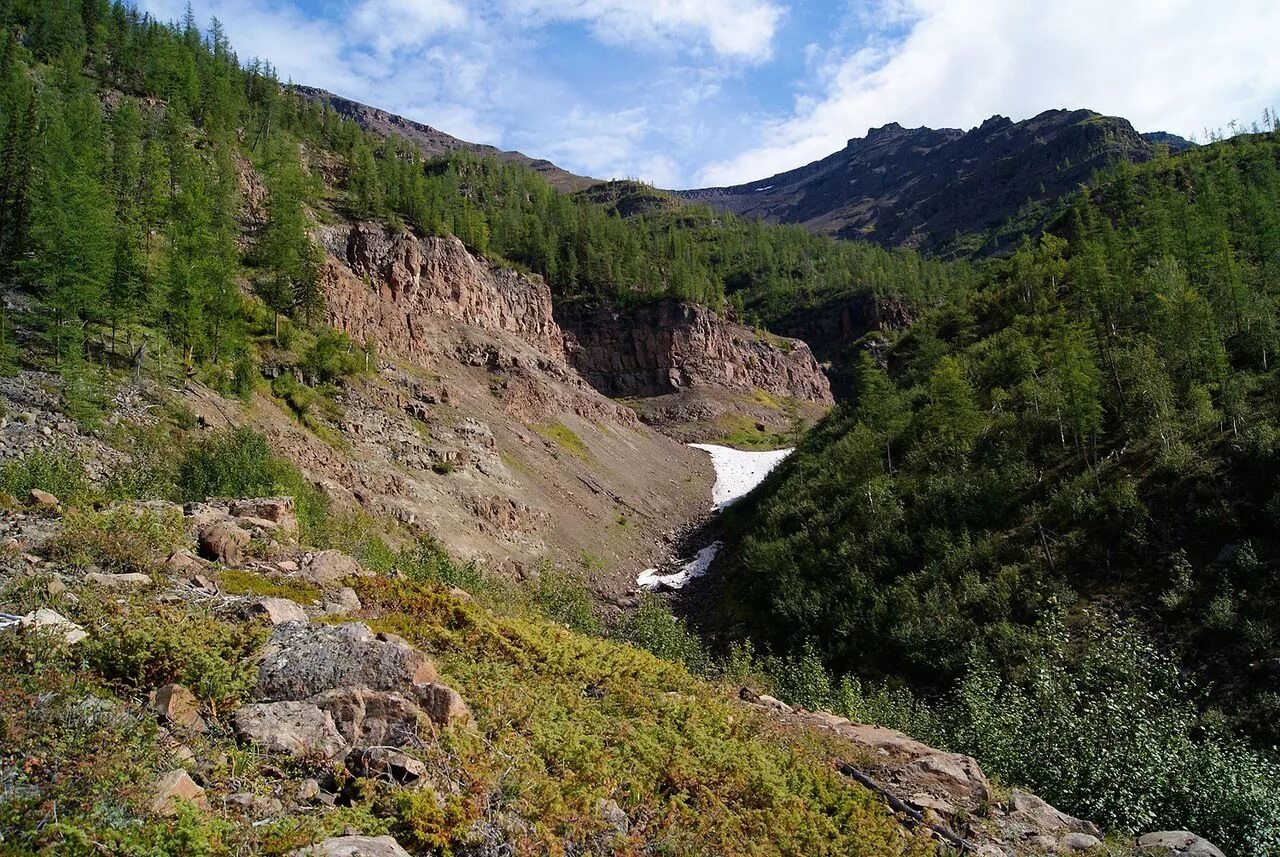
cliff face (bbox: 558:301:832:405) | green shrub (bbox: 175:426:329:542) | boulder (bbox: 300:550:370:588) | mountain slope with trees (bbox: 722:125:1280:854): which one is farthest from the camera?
cliff face (bbox: 558:301:832:405)

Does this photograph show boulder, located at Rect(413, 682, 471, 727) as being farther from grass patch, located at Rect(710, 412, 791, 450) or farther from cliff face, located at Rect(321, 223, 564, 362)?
grass patch, located at Rect(710, 412, 791, 450)

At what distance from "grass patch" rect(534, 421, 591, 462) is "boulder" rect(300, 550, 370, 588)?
47081 mm

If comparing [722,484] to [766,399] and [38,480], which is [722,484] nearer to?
[766,399]

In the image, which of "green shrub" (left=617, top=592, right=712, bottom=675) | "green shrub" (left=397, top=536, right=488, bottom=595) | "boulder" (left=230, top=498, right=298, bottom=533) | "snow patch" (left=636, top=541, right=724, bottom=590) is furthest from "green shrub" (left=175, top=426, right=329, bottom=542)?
"snow patch" (left=636, top=541, right=724, bottom=590)

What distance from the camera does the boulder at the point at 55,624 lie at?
18.7 feet

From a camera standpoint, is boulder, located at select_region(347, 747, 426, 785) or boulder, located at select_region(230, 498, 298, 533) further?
boulder, located at select_region(230, 498, 298, 533)

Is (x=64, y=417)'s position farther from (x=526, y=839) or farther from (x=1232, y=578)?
(x=1232, y=578)

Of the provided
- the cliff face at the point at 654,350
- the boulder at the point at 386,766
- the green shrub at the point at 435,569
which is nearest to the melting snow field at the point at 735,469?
the cliff face at the point at 654,350

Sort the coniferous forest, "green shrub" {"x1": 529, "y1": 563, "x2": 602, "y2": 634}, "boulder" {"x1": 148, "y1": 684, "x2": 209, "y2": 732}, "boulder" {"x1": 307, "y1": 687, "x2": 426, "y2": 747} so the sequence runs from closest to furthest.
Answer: "boulder" {"x1": 148, "y1": 684, "x2": 209, "y2": 732}
"boulder" {"x1": 307, "y1": 687, "x2": 426, "y2": 747}
the coniferous forest
"green shrub" {"x1": 529, "y1": 563, "x2": 602, "y2": 634}

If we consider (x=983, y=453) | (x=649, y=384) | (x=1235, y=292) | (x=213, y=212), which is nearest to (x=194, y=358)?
(x=213, y=212)

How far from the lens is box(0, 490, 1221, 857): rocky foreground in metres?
4.96

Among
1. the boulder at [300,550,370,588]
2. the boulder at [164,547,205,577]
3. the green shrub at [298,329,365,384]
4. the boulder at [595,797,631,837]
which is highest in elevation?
the green shrub at [298,329,365,384]

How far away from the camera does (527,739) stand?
6742mm

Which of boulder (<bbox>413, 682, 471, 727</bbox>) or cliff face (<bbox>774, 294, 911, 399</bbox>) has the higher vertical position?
cliff face (<bbox>774, 294, 911, 399</bbox>)
